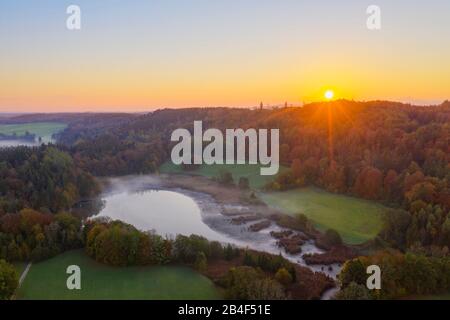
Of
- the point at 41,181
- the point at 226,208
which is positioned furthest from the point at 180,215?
the point at 41,181

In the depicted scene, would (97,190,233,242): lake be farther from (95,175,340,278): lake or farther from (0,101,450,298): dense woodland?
(0,101,450,298): dense woodland

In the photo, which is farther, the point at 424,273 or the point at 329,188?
the point at 329,188

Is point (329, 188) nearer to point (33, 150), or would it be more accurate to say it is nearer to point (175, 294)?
point (175, 294)

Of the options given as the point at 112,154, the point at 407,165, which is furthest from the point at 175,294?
the point at 112,154

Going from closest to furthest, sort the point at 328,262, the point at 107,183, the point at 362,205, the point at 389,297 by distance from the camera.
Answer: the point at 389,297 < the point at 328,262 < the point at 362,205 < the point at 107,183

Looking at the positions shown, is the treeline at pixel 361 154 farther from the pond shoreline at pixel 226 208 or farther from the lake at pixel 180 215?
the lake at pixel 180 215

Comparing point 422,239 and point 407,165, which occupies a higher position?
point 407,165
